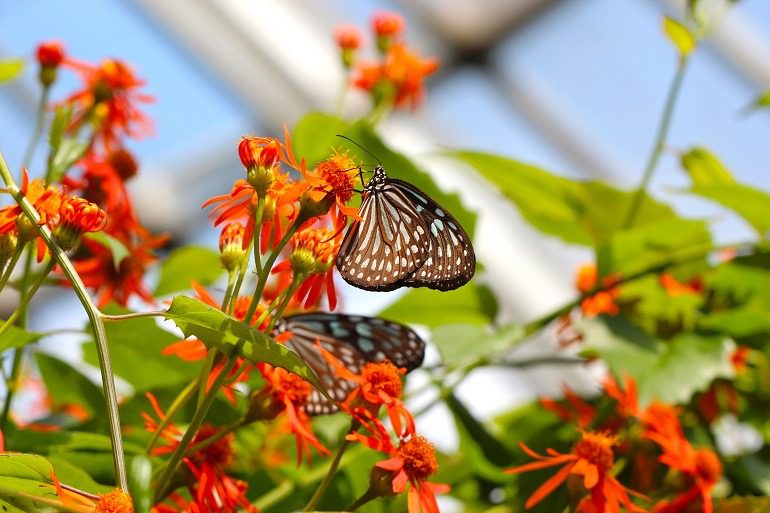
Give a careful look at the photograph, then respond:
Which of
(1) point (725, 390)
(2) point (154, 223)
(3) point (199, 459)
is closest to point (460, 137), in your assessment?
(2) point (154, 223)

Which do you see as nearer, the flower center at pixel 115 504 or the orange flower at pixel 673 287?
the flower center at pixel 115 504

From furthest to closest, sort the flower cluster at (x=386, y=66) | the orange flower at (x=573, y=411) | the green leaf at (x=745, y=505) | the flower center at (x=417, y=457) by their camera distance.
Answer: the flower cluster at (x=386, y=66), the orange flower at (x=573, y=411), the green leaf at (x=745, y=505), the flower center at (x=417, y=457)

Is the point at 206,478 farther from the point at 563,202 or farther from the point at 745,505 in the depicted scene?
the point at 563,202

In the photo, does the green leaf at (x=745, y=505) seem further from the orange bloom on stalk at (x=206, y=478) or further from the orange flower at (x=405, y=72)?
the orange flower at (x=405, y=72)

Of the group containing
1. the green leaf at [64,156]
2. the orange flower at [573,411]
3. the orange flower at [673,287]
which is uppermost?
the green leaf at [64,156]

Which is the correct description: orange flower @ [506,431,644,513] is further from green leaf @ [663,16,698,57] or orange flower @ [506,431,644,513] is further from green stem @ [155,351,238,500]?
green leaf @ [663,16,698,57]

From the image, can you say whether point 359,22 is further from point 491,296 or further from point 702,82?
point 491,296

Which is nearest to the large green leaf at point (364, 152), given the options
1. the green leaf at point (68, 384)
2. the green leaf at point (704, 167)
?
the green leaf at point (68, 384)
